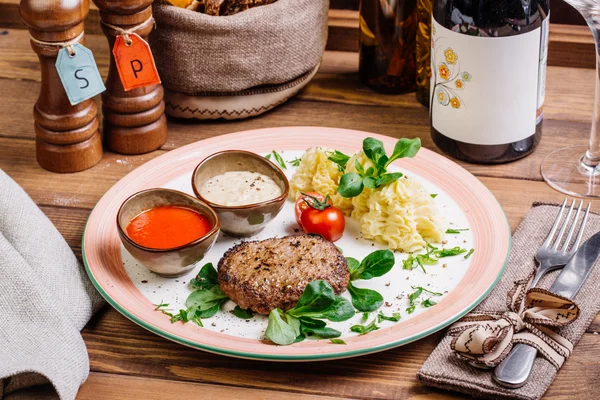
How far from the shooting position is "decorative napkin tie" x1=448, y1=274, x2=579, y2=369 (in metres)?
1.20

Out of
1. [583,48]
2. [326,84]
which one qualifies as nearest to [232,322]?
[326,84]

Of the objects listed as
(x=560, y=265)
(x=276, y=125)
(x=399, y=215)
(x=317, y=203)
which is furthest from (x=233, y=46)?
(x=560, y=265)

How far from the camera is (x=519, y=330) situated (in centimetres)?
126

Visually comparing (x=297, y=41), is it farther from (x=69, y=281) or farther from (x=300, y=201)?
(x=69, y=281)

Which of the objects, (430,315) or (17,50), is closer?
(430,315)

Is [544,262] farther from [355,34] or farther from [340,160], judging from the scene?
[355,34]

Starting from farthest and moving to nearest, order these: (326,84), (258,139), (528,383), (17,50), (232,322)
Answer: (17,50)
(326,84)
(258,139)
(232,322)
(528,383)

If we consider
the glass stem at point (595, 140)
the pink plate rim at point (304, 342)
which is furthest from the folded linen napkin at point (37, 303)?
the glass stem at point (595, 140)

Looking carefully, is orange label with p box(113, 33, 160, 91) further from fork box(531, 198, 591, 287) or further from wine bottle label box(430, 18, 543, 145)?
fork box(531, 198, 591, 287)

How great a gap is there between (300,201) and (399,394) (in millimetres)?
445

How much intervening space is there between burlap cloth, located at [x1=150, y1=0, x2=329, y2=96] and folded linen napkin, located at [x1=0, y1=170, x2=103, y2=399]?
20.0 inches

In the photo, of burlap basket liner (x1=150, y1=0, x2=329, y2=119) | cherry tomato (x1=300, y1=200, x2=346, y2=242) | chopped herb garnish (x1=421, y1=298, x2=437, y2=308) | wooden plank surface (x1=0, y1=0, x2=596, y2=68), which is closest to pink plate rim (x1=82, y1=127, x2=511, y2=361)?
chopped herb garnish (x1=421, y1=298, x2=437, y2=308)

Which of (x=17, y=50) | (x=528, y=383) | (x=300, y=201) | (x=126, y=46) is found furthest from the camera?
(x=17, y=50)

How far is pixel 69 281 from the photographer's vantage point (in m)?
1.41
